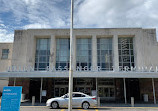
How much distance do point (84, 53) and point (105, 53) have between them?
3.67 meters

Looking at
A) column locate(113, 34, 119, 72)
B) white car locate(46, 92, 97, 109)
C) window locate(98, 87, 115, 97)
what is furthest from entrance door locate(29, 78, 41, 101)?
column locate(113, 34, 119, 72)

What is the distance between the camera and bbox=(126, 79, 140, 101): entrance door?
1001 inches

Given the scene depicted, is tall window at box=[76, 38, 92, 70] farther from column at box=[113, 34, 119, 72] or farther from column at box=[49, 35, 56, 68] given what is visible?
column at box=[113, 34, 119, 72]

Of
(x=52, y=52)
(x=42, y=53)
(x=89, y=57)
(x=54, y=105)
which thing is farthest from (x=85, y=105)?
(x=42, y=53)

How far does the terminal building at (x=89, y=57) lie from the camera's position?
25188 millimetres

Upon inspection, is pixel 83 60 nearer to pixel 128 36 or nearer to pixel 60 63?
pixel 60 63

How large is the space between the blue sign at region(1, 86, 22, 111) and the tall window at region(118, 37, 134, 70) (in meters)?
20.8

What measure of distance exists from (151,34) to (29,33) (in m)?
21.1

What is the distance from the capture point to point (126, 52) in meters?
26.9

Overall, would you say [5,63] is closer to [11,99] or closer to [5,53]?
[5,53]

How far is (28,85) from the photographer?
25.3m

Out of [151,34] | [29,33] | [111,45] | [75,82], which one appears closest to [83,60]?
[75,82]

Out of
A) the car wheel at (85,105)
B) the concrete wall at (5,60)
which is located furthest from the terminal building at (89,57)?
the car wheel at (85,105)

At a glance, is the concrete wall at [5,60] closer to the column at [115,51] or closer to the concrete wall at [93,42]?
the concrete wall at [93,42]
